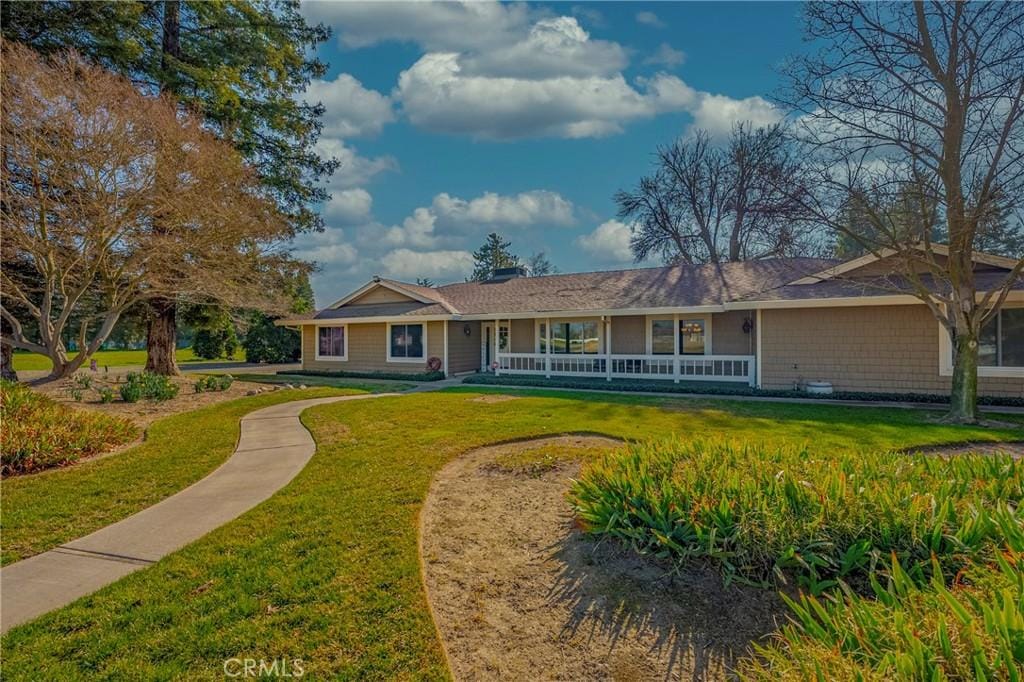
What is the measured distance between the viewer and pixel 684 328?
1622 centimetres

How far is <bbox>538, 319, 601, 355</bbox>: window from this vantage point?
17891 millimetres

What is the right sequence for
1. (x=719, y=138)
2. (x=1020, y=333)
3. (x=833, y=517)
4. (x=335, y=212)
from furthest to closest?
(x=719, y=138) < (x=335, y=212) < (x=1020, y=333) < (x=833, y=517)

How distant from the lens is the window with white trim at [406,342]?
1947 centimetres

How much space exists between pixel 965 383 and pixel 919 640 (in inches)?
419

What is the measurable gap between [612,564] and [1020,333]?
1372 centimetres

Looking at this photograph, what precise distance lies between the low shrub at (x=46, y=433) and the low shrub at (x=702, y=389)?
1023 cm

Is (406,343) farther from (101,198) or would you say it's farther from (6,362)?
(6,362)

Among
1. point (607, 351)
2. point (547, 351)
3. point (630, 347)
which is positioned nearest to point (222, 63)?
point (547, 351)

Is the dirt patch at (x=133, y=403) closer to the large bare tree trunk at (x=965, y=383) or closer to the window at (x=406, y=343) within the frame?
the window at (x=406, y=343)

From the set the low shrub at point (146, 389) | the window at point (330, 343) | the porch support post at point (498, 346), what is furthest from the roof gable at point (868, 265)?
the window at point (330, 343)

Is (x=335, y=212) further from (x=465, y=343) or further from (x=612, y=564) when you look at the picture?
(x=612, y=564)

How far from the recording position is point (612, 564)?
3748mm

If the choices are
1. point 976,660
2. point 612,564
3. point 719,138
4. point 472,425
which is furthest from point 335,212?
point 719,138

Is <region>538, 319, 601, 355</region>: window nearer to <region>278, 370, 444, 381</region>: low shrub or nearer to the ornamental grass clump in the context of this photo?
<region>278, 370, 444, 381</region>: low shrub
